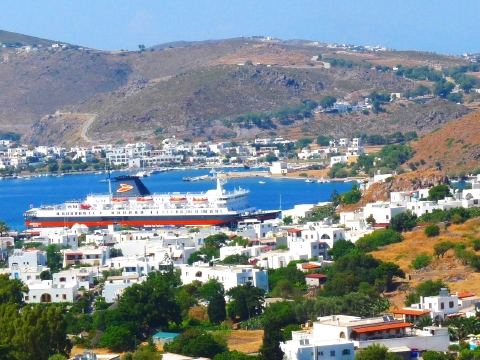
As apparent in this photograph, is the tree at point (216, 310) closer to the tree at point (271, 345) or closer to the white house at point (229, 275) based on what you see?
the white house at point (229, 275)

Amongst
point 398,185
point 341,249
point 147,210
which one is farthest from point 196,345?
point 147,210

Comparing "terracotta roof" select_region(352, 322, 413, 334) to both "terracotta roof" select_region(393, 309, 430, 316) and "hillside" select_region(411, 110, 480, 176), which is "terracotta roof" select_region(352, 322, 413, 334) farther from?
"hillside" select_region(411, 110, 480, 176)

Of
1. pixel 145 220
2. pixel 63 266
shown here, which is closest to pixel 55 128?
pixel 145 220

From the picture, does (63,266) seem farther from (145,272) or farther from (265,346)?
(265,346)

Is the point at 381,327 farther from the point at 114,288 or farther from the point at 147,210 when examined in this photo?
the point at 147,210

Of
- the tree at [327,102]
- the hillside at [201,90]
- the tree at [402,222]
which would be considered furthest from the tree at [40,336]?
the tree at [327,102]
